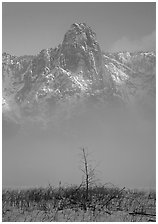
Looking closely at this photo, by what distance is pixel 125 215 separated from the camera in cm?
1450

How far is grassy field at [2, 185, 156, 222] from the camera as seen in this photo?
1406cm

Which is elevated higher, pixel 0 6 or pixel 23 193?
pixel 0 6

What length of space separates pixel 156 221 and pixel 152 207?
10.8 ft

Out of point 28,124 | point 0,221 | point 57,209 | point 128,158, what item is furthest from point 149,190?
point 28,124

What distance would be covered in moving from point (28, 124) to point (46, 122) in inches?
458

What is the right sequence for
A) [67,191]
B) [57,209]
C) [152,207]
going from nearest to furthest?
[57,209] → [152,207] → [67,191]

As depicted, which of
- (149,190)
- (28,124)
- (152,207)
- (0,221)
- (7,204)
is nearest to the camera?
(0,221)

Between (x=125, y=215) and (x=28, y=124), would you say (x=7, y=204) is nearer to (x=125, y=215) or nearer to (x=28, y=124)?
(x=125, y=215)

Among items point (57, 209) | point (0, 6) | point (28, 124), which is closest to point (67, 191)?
point (57, 209)

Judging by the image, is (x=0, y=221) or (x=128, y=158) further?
(x=128, y=158)

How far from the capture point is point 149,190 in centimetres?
2255

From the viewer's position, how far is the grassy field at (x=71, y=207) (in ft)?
46.1

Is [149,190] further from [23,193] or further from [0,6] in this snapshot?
[0,6]

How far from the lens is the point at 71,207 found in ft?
51.4
